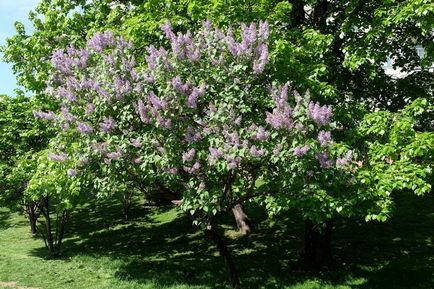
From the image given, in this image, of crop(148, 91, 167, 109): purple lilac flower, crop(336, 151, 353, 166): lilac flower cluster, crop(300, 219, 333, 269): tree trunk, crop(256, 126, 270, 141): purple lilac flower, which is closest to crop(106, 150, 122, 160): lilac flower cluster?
crop(148, 91, 167, 109): purple lilac flower

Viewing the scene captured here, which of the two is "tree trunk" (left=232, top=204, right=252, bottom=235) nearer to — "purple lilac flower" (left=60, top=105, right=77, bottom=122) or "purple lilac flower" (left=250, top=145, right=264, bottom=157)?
"purple lilac flower" (left=60, top=105, right=77, bottom=122)

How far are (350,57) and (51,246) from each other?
16.5 m

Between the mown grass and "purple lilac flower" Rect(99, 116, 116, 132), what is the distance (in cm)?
354

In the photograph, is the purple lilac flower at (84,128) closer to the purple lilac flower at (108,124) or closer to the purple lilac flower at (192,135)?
the purple lilac flower at (108,124)

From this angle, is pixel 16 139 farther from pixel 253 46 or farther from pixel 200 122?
pixel 253 46

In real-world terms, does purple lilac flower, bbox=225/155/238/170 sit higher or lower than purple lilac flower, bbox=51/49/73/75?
lower

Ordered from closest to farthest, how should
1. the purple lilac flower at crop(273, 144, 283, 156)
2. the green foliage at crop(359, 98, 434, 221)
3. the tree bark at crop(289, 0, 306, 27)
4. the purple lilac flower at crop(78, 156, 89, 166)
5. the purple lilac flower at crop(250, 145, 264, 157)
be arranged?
the purple lilac flower at crop(250, 145, 264, 157) < the purple lilac flower at crop(273, 144, 283, 156) < the green foliage at crop(359, 98, 434, 221) < the purple lilac flower at crop(78, 156, 89, 166) < the tree bark at crop(289, 0, 306, 27)

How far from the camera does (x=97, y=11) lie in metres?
18.6

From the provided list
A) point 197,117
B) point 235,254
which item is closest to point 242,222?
point 235,254

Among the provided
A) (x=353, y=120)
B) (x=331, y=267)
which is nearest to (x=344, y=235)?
(x=331, y=267)

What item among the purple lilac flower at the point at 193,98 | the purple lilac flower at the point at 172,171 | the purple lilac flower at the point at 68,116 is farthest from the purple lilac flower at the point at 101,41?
the purple lilac flower at the point at 172,171

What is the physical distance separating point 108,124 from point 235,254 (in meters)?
10.1

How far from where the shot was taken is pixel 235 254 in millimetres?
17672

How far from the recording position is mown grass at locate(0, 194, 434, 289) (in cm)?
1364
